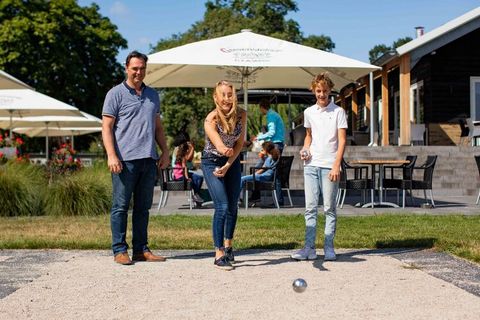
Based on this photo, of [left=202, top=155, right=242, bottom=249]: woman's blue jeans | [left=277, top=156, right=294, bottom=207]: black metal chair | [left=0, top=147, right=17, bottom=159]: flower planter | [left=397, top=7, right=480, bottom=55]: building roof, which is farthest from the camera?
[left=397, top=7, right=480, bottom=55]: building roof

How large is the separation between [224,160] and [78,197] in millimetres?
6371

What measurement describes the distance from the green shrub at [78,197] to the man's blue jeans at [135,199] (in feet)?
18.6

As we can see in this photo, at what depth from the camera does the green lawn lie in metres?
8.62

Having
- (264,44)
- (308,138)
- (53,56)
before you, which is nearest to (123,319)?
(308,138)

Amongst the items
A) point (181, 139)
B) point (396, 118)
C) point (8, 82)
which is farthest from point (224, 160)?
point (396, 118)

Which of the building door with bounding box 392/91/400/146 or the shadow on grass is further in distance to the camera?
the building door with bounding box 392/91/400/146

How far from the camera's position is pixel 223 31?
50219 millimetres

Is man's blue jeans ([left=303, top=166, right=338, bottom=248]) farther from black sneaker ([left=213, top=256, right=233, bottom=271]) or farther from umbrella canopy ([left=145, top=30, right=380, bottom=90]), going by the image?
umbrella canopy ([left=145, top=30, right=380, bottom=90])

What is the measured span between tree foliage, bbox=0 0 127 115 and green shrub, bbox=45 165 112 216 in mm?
32203

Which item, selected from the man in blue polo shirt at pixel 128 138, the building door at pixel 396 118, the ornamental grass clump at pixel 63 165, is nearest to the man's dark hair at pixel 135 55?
the man in blue polo shirt at pixel 128 138

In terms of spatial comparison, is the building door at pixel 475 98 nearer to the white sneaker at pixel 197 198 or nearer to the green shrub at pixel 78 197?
the white sneaker at pixel 197 198

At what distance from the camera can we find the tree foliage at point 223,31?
166ft

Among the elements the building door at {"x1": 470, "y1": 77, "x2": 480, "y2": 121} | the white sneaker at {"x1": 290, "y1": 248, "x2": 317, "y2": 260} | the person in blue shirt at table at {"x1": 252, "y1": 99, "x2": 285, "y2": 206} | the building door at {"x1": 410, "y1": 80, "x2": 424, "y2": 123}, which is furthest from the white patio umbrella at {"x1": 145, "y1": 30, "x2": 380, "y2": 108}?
the building door at {"x1": 410, "y1": 80, "x2": 424, "y2": 123}

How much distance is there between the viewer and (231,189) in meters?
7.39
